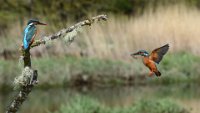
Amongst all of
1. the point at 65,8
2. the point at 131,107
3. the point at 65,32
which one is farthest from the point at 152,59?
the point at 65,8

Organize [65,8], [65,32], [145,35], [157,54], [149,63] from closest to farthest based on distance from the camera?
1. [149,63]
2. [157,54]
3. [65,32]
4. [145,35]
5. [65,8]

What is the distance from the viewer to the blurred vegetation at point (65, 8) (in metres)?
23.2

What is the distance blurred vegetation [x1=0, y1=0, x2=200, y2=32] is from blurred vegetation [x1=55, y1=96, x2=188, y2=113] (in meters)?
11.1

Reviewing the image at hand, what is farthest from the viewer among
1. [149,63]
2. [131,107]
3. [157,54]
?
[131,107]

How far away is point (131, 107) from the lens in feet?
37.1

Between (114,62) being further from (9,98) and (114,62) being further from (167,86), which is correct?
(9,98)

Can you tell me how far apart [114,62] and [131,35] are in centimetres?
197

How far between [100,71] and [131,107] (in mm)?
6641

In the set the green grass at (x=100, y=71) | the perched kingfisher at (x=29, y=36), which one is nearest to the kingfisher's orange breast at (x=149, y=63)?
the perched kingfisher at (x=29, y=36)

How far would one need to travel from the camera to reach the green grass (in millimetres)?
17125

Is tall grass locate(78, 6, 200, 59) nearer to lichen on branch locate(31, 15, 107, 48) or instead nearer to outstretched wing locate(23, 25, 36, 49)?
lichen on branch locate(31, 15, 107, 48)

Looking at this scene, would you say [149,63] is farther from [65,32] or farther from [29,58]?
[29,58]

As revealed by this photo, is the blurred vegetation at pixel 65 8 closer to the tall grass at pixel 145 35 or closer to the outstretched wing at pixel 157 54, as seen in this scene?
the tall grass at pixel 145 35

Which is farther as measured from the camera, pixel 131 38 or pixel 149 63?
pixel 131 38
